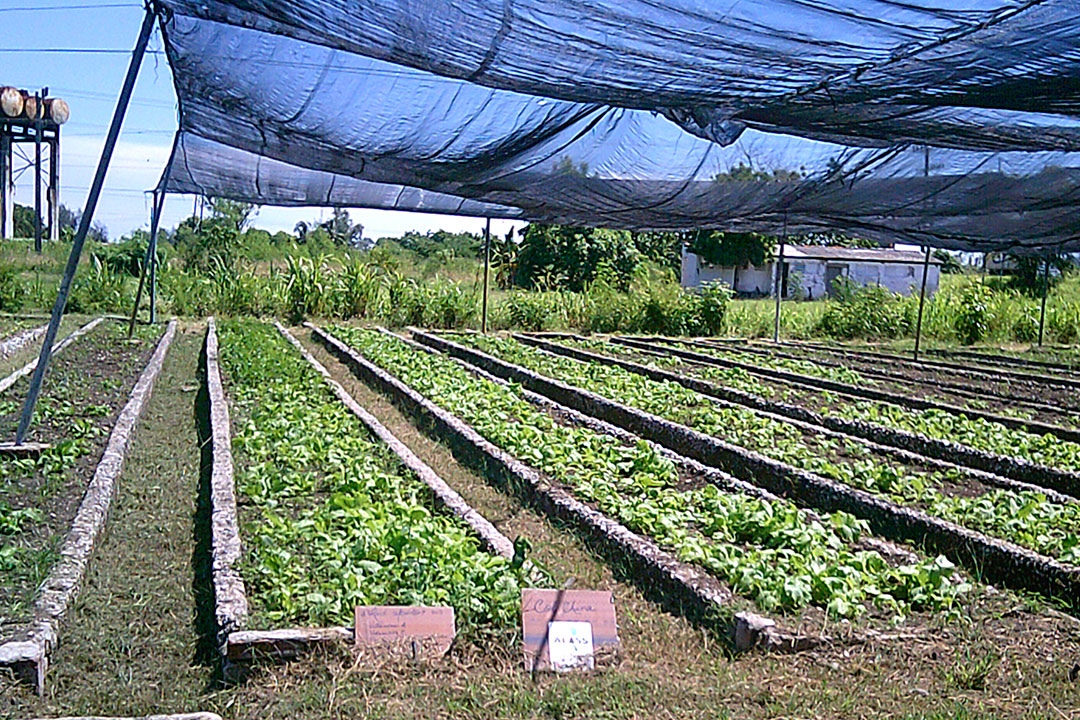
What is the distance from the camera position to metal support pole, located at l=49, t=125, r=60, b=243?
26969mm

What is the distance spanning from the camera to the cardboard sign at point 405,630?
10.7ft

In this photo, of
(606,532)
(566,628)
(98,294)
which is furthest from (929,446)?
(98,294)

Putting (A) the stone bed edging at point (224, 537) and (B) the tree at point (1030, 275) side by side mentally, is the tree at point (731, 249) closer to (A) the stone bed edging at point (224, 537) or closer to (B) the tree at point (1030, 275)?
(B) the tree at point (1030, 275)

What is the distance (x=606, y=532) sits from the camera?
15.5ft

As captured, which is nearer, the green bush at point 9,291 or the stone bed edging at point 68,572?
the stone bed edging at point 68,572

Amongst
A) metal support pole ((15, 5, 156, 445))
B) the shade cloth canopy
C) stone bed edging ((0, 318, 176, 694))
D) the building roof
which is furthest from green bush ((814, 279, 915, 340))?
the building roof

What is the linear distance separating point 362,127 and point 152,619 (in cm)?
522

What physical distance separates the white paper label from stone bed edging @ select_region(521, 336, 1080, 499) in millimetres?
3425

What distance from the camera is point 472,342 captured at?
47.9 feet

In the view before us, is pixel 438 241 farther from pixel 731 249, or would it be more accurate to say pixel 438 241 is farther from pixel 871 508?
pixel 871 508

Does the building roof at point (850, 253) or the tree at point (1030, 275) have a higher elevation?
the building roof at point (850, 253)

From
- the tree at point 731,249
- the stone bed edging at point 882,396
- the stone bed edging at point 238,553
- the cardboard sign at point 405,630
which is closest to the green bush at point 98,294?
the stone bed edging at point 882,396

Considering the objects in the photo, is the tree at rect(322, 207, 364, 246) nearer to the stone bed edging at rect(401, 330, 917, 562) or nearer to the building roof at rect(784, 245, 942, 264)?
the building roof at rect(784, 245, 942, 264)

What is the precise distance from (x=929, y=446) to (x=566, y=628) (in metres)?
4.56
